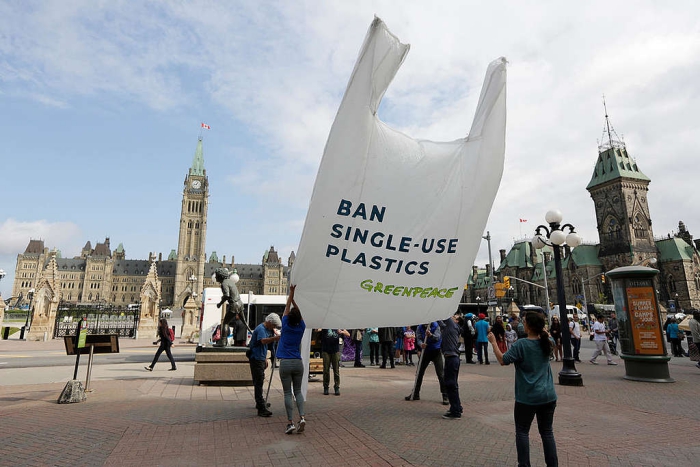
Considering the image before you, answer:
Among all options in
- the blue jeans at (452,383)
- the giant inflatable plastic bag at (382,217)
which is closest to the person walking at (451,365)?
the blue jeans at (452,383)

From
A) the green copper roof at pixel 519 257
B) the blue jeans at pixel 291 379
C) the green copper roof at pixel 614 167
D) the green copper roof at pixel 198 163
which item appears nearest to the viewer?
the blue jeans at pixel 291 379

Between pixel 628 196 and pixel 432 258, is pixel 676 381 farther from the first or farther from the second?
pixel 628 196

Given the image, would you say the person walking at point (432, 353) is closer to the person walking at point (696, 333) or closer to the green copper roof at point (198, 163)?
the person walking at point (696, 333)

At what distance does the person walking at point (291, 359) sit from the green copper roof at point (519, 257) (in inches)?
4255

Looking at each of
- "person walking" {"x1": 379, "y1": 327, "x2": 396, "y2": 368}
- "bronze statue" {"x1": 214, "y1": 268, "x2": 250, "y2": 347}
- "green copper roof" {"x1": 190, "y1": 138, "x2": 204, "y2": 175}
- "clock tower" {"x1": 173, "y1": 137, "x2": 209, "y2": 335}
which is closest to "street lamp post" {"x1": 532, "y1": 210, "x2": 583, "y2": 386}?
"person walking" {"x1": 379, "y1": 327, "x2": 396, "y2": 368}

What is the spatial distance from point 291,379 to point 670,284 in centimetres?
9640

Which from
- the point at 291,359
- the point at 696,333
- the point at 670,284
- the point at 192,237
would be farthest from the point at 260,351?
the point at 192,237

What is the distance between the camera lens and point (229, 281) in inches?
486

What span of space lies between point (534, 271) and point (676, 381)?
95.6 meters

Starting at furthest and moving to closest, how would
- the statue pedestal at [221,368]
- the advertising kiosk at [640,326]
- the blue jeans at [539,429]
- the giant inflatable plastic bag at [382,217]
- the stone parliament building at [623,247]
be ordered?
A: the stone parliament building at [623,247] < the advertising kiosk at [640,326] < the statue pedestal at [221,368] < the giant inflatable plastic bag at [382,217] < the blue jeans at [539,429]

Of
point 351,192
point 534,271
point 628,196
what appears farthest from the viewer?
point 534,271

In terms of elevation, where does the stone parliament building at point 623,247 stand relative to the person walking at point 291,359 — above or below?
above

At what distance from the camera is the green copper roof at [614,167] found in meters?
83.7

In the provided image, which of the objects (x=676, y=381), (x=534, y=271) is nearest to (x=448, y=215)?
(x=676, y=381)
